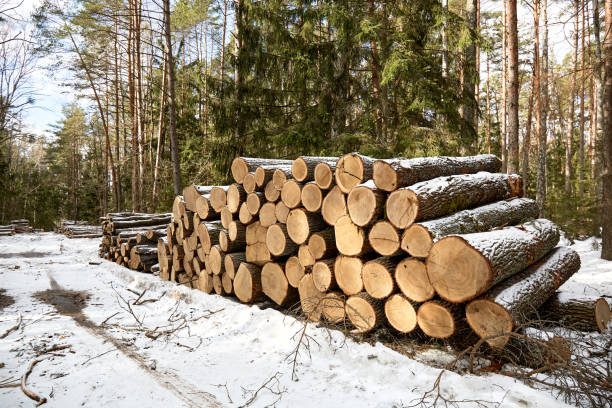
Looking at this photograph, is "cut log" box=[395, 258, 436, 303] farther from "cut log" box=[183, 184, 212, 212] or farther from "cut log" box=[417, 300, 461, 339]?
"cut log" box=[183, 184, 212, 212]

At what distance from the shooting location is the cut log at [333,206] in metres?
3.70

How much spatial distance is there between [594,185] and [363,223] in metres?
12.0

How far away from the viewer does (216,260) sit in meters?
4.90

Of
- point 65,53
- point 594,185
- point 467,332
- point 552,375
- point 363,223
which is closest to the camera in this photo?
point 552,375

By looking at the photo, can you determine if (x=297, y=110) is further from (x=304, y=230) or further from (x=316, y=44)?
(x=304, y=230)

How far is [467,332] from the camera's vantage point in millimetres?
3162

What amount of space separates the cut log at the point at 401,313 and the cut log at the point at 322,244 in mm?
892

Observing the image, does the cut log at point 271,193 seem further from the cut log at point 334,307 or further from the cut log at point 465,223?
the cut log at point 465,223

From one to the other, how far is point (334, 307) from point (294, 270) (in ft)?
2.34

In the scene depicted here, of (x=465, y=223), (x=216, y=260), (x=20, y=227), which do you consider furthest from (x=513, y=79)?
(x=20, y=227)

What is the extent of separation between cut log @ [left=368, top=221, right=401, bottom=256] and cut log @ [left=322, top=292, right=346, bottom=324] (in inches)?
29.1

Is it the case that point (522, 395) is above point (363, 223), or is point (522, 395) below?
below

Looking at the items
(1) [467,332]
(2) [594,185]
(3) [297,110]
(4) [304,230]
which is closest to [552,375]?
(1) [467,332]

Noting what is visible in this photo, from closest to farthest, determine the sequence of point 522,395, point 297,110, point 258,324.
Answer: point 522,395 < point 258,324 < point 297,110
